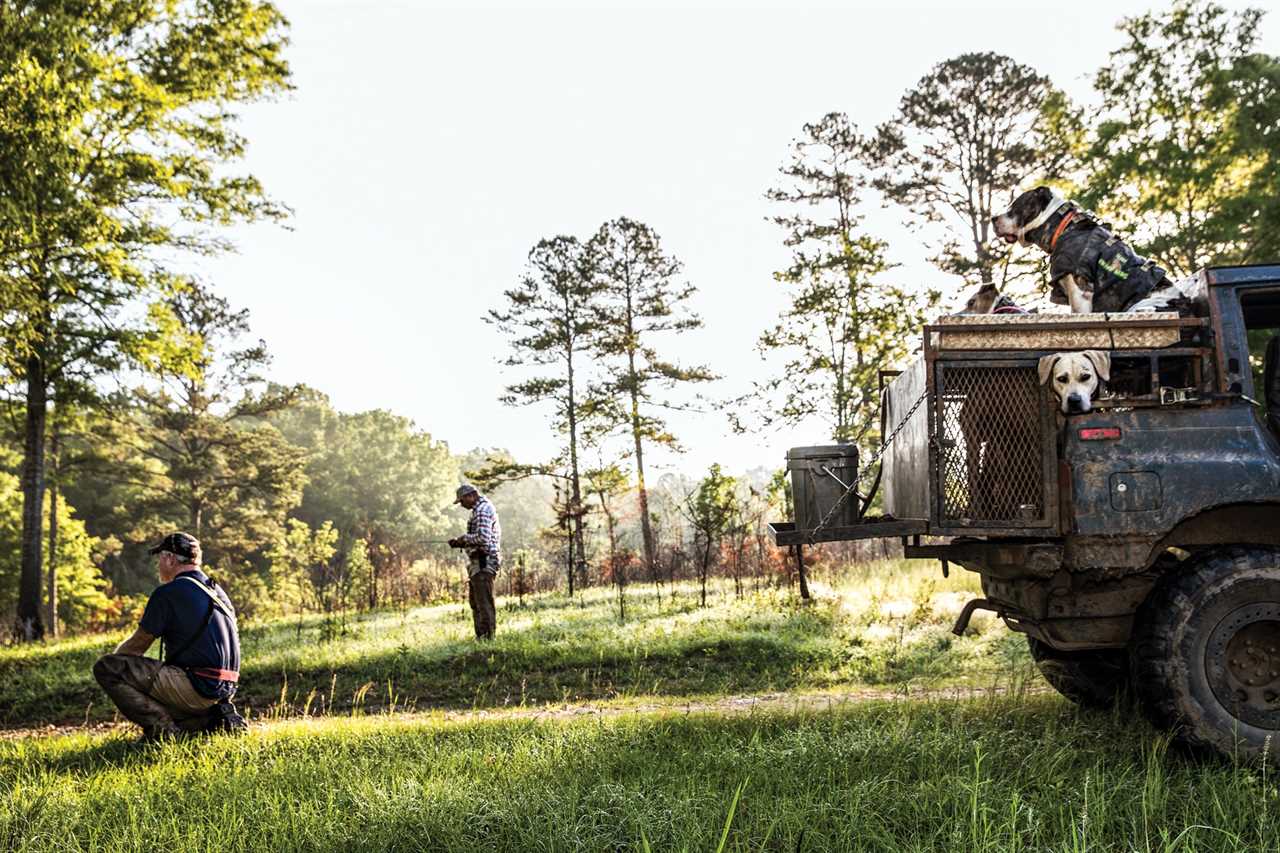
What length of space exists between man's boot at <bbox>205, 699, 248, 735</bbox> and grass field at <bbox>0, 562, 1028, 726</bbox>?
1.36 metres

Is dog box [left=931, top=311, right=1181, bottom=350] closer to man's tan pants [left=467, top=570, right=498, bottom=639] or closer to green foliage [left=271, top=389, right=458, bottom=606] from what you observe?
man's tan pants [left=467, top=570, right=498, bottom=639]

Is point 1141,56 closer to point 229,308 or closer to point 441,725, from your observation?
point 441,725

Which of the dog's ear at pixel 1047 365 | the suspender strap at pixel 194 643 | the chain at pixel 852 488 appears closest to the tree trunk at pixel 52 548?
the suspender strap at pixel 194 643

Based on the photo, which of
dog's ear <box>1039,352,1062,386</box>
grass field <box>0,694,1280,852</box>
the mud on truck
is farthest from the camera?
dog's ear <box>1039,352,1062,386</box>

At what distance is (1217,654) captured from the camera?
413cm

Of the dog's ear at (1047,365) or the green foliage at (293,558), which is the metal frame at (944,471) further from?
the green foliage at (293,558)

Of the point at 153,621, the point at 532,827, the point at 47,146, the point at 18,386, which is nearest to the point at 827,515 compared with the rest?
the point at 532,827

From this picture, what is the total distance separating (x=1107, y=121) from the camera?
1786 centimetres

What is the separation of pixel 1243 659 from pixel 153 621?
6.87 metres

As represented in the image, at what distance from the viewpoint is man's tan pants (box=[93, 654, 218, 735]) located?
5.50m

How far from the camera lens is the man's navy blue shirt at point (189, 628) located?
5.63 m

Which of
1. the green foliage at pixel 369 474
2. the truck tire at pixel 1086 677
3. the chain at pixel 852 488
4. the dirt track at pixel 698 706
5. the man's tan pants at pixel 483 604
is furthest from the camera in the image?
the green foliage at pixel 369 474

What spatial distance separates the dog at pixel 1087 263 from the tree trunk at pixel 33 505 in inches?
668

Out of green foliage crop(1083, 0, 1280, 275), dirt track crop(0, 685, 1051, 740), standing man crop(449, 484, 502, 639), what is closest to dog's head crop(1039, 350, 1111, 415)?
dirt track crop(0, 685, 1051, 740)
